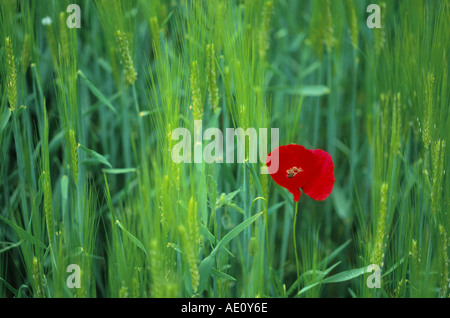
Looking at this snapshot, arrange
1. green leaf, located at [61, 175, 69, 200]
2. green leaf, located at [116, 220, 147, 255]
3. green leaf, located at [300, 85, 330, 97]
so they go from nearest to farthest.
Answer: green leaf, located at [116, 220, 147, 255] < green leaf, located at [61, 175, 69, 200] < green leaf, located at [300, 85, 330, 97]

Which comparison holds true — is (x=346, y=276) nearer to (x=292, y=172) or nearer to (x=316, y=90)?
(x=292, y=172)

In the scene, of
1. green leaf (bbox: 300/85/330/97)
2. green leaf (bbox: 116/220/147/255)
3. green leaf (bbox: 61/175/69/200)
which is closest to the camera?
green leaf (bbox: 116/220/147/255)

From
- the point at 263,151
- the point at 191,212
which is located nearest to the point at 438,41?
the point at 263,151

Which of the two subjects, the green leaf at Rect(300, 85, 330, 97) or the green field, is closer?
the green field

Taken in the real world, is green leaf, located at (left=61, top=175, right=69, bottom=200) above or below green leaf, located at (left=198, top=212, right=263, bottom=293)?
above

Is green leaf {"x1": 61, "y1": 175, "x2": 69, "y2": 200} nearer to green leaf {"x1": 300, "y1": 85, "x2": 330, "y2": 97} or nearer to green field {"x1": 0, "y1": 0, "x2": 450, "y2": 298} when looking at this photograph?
green field {"x1": 0, "y1": 0, "x2": 450, "y2": 298}

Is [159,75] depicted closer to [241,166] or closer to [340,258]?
[241,166]

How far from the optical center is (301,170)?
2.25ft

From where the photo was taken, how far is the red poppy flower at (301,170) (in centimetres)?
68

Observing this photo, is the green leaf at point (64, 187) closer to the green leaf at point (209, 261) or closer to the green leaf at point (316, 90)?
the green leaf at point (209, 261)

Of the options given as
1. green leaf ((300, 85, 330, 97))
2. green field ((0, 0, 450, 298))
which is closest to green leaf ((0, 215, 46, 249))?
green field ((0, 0, 450, 298))

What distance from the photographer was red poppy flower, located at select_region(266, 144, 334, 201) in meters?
0.68

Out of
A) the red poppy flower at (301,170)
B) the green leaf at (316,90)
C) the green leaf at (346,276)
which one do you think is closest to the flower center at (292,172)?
the red poppy flower at (301,170)

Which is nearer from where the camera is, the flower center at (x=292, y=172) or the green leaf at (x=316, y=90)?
the flower center at (x=292, y=172)
